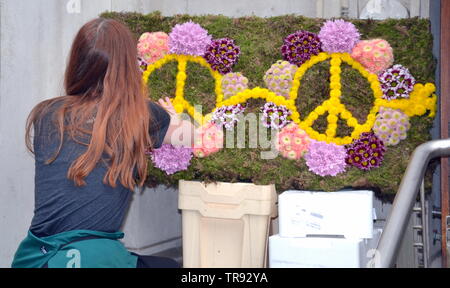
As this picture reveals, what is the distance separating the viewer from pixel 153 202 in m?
4.84

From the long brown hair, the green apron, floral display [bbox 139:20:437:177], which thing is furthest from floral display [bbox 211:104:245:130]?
the green apron

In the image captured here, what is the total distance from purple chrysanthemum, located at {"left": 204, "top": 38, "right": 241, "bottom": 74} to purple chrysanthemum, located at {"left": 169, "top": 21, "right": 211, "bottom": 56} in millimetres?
52

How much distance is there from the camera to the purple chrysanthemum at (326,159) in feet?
11.3

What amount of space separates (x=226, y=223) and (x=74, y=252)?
1959mm

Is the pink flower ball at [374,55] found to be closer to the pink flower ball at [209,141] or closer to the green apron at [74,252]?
the pink flower ball at [209,141]

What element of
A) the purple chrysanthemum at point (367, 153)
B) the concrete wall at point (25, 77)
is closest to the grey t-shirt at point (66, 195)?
Result: the purple chrysanthemum at point (367, 153)

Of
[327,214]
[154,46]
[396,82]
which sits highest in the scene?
[154,46]

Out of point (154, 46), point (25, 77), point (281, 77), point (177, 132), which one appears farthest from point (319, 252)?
point (25, 77)

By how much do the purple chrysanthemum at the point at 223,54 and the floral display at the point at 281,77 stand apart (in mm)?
237

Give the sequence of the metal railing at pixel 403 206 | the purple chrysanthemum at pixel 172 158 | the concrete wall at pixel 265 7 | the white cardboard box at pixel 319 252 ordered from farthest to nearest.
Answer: the concrete wall at pixel 265 7, the purple chrysanthemum at pixel 172 158, the white cardboard box at pixel 319 252, the metal railing at pixel 403 206

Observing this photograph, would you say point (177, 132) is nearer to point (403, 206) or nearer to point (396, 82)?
Result: point (403, 206)

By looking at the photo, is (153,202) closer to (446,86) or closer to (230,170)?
(230,170)

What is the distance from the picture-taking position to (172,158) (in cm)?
368
